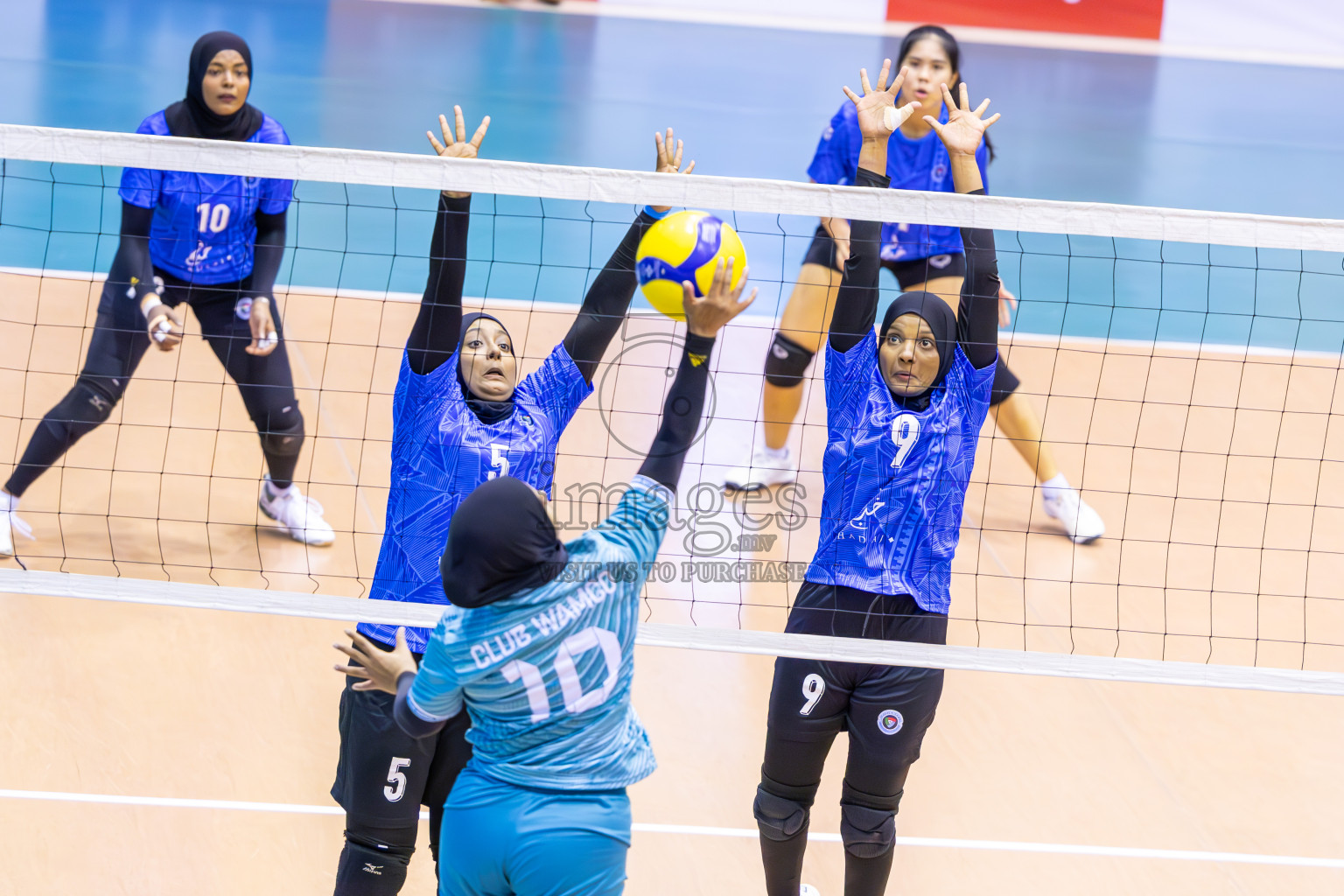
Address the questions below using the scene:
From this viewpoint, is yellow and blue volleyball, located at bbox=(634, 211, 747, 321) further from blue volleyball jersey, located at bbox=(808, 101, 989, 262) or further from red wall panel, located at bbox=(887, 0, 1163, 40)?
red wall panel, located at bbox=(887, 0, 1163, 40)

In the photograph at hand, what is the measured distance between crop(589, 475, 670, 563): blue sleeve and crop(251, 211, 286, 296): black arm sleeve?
2.95 metres

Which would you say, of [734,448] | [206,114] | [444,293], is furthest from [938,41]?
[206,114]

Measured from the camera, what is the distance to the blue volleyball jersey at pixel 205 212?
17.1 feet

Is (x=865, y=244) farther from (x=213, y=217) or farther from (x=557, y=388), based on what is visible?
(x=213, y=217)

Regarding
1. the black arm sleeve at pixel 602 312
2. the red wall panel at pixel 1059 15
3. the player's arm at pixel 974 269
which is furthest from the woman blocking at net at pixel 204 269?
the red wall panel at pixel 1059 15

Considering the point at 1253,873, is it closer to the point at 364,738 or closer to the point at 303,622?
the point at 364,738

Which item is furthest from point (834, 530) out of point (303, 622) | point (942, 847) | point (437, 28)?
point (437, 28)

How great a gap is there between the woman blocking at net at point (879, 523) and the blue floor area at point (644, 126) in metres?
3.02

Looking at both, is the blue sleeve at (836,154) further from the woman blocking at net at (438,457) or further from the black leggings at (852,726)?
the black leggings at (852,726)

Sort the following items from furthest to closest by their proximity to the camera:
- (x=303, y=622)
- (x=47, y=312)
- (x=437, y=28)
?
(x=437, y=28) → (x=47, y=312) → (x=303, y=622)

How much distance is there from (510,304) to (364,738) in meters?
5.16

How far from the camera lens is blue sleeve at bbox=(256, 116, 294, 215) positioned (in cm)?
529

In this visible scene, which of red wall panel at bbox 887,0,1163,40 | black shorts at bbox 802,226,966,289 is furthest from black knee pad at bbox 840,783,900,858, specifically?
red wall panel at bbox 887,0,1163,40

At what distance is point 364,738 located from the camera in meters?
3.25
